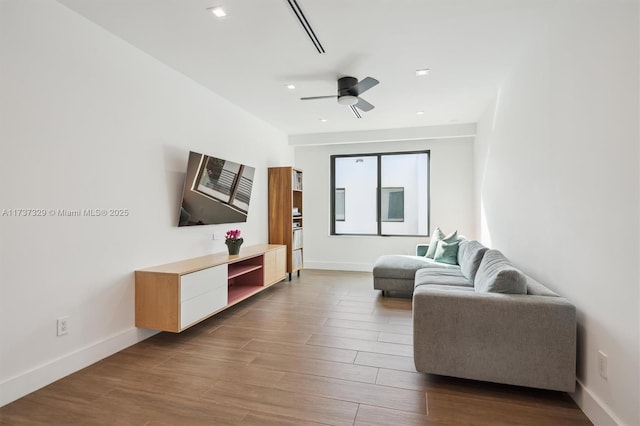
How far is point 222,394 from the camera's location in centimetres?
219

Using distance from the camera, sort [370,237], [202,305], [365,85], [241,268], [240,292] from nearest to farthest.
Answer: [202,305] < [365,85] < [240,292] < [241,268] < [370,237]

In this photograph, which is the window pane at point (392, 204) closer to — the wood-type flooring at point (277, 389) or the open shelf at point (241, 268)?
the open shelf at point (241, 268)

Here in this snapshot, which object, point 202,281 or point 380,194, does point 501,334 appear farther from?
point 380,194

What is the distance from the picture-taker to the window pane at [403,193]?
660 cm

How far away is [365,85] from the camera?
11.5 feet

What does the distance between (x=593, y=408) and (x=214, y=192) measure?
3.78 m

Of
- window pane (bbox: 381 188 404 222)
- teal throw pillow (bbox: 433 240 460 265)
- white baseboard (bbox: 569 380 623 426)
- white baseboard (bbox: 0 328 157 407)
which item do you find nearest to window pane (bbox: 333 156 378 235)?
window pane (bbox: 381 188 404 222)

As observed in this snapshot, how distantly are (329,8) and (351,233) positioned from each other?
4.88 metres

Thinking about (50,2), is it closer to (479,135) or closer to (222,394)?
(222,394)

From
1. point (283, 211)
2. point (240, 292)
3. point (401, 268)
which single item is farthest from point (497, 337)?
point (283, 211)

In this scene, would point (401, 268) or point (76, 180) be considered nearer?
point (76, 180)

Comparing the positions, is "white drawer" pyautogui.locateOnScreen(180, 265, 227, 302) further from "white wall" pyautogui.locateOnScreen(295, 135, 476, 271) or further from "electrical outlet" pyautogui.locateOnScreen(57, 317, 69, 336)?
"white wall" pyautogui.locateOnScreen(295, 135, 476, 271)

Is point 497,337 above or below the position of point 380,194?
below

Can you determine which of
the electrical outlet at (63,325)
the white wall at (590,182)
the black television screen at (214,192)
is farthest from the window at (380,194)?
the electrical outlet at (63,325)
